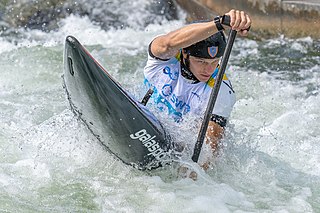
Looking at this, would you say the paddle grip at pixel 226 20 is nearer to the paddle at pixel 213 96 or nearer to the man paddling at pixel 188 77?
the paddle at pixel 213 96

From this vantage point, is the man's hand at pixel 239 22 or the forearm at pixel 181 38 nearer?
the man's hand at pixel 239 22

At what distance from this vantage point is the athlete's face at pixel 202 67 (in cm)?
525

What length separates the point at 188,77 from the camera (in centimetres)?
543

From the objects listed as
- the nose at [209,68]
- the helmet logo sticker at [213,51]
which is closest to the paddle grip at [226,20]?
the helmet logo sticker at [213,51]

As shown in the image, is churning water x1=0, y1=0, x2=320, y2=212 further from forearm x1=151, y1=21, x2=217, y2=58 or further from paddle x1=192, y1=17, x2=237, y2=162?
forearm x1=151, y1=21, x2=217, y2=58

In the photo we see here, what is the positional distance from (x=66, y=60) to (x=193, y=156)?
1.14 m

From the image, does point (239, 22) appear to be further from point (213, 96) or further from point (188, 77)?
Answer: point (188, 77)

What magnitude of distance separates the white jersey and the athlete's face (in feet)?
0.22

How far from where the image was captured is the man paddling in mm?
5195

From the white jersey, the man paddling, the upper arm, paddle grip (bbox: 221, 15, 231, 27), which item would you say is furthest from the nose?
paddle grip (bbox: 221, 15, 231, 27)

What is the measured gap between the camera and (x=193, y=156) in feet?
17.6

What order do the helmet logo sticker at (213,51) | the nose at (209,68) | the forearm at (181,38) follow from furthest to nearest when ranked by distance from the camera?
the nose at (209,68)
the helmet logo sticker at (213,51)
the forearm at (181,38)

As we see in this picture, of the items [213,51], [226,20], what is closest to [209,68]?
[213,51]

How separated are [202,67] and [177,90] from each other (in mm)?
280
